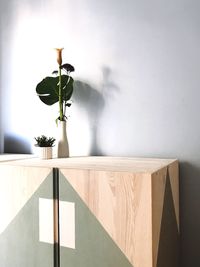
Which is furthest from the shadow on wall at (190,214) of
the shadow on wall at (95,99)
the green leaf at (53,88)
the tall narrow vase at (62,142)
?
the green leaf at (53,88)

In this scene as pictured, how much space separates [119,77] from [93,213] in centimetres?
84

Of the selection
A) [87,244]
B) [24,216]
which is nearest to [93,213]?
[87,244]

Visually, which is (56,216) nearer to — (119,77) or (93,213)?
(93,213)

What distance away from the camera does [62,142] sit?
1.71 m

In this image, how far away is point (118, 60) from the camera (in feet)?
5.67

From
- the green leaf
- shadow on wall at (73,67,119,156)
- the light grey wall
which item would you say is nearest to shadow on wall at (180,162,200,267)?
the light grey wall

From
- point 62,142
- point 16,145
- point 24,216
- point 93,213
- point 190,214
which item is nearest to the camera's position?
point 93,213

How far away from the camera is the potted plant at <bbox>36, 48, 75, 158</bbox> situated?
1.72 metres

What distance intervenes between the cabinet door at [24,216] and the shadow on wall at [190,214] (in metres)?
0.71

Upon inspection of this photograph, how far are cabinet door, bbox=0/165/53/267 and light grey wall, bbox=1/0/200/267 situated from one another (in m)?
0.50

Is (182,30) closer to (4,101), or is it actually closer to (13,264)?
(4,101)

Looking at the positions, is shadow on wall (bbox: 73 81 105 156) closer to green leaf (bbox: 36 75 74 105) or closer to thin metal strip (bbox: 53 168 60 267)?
green leaf (bbox: 36 75 74 105)

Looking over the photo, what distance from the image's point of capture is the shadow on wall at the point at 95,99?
1.76 metres

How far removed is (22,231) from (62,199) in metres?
0.29
